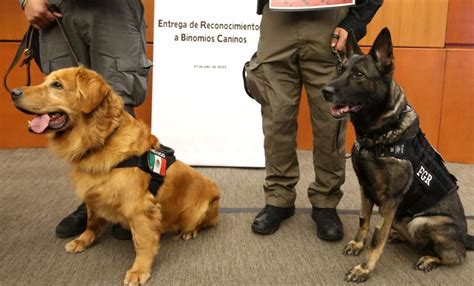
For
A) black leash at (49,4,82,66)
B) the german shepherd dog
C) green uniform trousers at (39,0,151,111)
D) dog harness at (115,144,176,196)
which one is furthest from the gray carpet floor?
black leash at (49,4,82,66)

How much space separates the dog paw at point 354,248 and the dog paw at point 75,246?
1.31 m

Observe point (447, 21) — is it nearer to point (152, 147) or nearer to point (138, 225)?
point (152, 147)

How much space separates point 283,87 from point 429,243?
3.45 feet

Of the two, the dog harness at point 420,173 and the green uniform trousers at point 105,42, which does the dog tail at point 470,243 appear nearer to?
the dog harness at point 420,173

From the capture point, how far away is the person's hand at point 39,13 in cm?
202

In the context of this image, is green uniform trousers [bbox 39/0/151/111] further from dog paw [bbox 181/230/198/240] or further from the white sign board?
the white sign board

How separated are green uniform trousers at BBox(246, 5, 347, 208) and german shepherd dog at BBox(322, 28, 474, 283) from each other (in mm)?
258

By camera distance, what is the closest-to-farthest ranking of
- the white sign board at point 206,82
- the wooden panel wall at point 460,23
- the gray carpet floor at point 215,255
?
the gray carpet floor at point 215,255 → the white sign board at point 206,82 → the wooden panel wall at point 460,23

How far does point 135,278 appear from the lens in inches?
74.1

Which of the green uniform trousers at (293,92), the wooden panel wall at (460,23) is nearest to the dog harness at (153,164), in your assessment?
the green uniform trousers at (293,92)

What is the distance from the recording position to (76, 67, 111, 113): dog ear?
1.81m

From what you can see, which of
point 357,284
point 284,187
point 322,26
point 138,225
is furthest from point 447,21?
point 138,225

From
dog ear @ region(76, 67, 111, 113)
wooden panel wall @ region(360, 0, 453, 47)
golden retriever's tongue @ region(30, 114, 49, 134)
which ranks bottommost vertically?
golden retriever's tongue @ region(30, 114, 49, 134)

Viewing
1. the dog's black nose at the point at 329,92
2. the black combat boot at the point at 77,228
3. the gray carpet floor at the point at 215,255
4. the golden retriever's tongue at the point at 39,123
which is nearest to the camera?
the golden retriever's tongue at the point at 39,123
